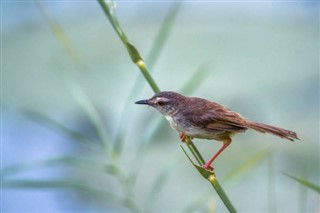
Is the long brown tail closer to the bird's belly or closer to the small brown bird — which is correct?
the small brown bird

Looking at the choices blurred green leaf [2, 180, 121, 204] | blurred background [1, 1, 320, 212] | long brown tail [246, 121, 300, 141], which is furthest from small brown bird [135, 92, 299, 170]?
blurred background [1, 1, 320, 212]

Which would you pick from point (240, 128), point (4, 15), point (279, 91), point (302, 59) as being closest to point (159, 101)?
point (240, 128)

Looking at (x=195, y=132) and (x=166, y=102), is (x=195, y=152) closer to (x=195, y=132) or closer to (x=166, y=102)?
(x=195, y=132)

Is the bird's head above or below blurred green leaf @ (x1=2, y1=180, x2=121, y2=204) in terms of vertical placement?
above

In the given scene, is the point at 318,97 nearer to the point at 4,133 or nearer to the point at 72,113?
the point at 72,113

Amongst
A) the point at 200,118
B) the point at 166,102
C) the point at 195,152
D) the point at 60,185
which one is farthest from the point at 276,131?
the point at 60,185

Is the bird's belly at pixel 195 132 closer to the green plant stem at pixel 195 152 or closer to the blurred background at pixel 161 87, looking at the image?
the green plant stem at pixel 195 152

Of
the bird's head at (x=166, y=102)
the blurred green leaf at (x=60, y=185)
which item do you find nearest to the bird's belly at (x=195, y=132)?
the bird's head at (x=166, y=102)
